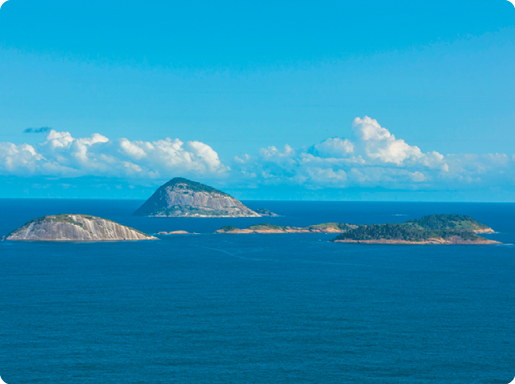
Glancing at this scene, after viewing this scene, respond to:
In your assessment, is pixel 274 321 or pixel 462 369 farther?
pixel 274 321

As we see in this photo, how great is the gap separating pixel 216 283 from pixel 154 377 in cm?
6745

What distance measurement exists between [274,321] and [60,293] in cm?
5462

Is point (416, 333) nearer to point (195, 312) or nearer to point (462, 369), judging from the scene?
point (462, 369)

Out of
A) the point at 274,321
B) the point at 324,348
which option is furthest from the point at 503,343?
the point at 274,321

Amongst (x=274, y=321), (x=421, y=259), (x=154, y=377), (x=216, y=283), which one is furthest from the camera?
(x=421, y=259)

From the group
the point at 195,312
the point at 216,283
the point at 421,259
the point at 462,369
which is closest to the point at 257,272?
the point at 216,283

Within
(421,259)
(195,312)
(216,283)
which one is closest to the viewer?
(195,312)

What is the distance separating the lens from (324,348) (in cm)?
8081

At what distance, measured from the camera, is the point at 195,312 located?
336 feet

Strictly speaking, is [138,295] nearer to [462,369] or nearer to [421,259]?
[462,369]

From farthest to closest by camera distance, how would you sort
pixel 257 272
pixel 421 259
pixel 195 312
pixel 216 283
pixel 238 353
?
pixel 421 259 < pixel 257 272 < pixel 216 283 < pixel 195 312 < pixel 238 353

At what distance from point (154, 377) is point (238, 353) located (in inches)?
568

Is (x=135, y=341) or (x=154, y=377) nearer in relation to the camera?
(x=154, y=377)

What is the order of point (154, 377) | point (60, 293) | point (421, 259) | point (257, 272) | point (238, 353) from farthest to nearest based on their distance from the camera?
1. point (421, 259)
2. point (257, 272)
3. point (60, 293)
4. point (238, 353)
5. point (154, 377)
